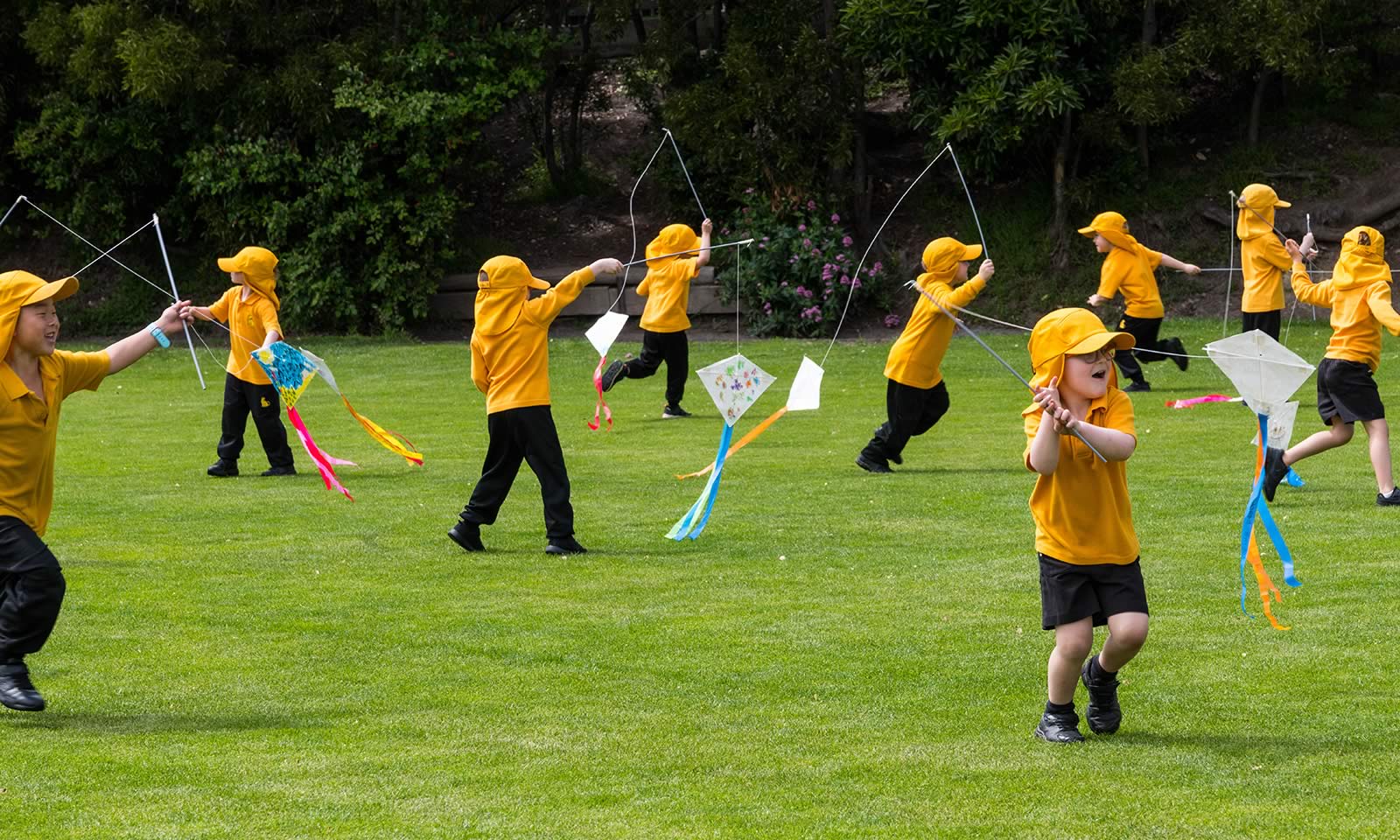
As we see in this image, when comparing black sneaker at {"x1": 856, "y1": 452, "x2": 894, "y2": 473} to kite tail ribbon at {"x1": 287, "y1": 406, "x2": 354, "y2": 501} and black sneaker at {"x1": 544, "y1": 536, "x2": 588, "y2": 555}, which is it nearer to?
black sneaker at {"x1": 544, "y1": 536, "x2": 588, "y2": 555}

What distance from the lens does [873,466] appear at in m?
12.7

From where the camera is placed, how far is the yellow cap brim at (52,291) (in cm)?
645

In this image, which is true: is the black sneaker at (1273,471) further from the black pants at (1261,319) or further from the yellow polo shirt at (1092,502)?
the black pants at (1261,319)

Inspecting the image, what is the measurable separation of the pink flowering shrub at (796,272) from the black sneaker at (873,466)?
12.1m

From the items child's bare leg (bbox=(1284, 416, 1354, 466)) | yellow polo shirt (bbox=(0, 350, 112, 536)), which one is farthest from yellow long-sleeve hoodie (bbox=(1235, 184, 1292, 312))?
yellow polo shirt (bbox=(0, 350, 112, 536))

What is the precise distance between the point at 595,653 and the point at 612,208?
2253 centimetres

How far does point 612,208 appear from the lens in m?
29.4

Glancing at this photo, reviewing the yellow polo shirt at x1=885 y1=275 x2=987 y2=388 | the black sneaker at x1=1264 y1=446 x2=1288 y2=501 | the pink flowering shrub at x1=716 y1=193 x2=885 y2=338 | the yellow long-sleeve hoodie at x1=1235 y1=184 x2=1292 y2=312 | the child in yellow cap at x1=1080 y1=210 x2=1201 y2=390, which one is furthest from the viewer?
the pink flowering shrub at x1=716 y1=193 x2=885 y2=338

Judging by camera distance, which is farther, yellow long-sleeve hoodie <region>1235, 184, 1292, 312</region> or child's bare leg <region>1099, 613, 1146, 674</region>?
yellow long-sleeve hoodie <region>1235, 184, 1292, 312</region>

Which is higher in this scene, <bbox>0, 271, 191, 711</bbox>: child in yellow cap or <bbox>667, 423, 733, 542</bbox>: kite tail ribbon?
<bbox>0, 271, 191, 711</bbox>: child in yellow cap

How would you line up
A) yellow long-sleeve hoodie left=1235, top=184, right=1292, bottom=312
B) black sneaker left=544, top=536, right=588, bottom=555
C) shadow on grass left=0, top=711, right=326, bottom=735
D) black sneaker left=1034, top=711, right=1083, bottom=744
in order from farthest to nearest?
yellow long-sleeve hoodie left=1235, top=184, right=1292, bottom=312, black sneaker left=544, top=536, right=588, bottom=555, shadow on grass left=0, top=711, right=326, bottom=735, black sneaker left=1034, top=711, right=1083, bottom=744

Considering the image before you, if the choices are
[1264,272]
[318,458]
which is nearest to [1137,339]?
[1264,272]

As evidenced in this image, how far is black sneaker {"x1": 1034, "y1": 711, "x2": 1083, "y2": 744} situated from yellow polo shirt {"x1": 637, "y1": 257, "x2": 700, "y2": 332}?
10.9 meters

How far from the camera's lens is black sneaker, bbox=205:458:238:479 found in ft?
43.3
